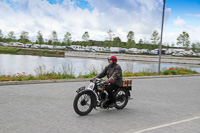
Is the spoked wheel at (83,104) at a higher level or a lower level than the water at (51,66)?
higher

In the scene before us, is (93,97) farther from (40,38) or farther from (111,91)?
(40,38)

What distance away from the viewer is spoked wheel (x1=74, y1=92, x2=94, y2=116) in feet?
20.1

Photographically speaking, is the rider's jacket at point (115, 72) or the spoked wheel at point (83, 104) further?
the rider's jacket at point (115, 72)

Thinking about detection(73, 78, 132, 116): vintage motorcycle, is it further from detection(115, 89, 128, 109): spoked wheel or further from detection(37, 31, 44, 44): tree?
detection(37, 31, 44, 44): tree

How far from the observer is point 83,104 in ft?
20.6

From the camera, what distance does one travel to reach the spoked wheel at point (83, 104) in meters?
6.13

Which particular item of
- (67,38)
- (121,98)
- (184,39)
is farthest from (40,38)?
(121,98)

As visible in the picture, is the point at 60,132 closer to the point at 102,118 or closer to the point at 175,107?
the point at 102,118

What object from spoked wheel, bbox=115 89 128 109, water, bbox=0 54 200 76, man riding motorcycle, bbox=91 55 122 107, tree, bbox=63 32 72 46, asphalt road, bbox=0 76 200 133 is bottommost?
water, bbox=0 54 200 76

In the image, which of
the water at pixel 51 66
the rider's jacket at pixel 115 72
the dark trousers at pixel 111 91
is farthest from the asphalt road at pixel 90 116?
the water at pixel 51 66

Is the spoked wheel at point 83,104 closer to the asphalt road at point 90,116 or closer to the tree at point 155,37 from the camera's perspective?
the asphalt road at point 90,116

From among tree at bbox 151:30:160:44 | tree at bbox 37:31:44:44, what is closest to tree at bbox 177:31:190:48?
tree at bbox 151:30:160:44

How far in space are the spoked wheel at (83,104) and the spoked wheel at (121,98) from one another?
1068 mm

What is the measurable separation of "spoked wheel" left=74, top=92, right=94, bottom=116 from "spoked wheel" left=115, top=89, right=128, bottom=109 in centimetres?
107
